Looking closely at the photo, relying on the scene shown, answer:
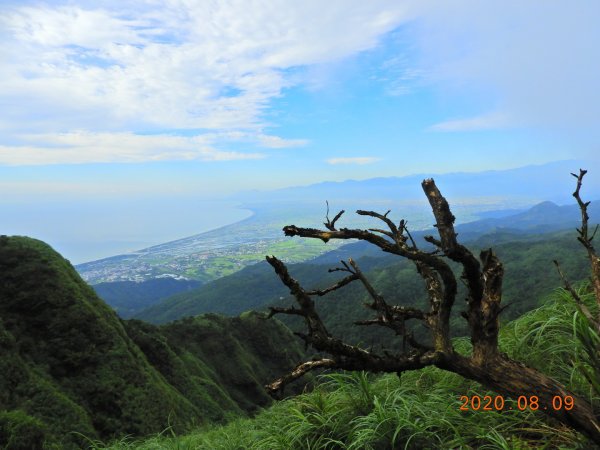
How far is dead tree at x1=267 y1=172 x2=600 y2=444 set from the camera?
339cm

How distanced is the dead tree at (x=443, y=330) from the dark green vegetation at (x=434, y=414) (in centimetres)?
50

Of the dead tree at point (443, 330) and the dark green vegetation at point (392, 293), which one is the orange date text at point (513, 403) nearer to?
the dead tree at point (443, 330)

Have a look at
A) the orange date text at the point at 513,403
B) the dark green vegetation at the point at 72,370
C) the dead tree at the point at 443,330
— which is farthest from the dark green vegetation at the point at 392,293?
the dead tree at the point at 443,330

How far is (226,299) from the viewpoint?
7490 inches

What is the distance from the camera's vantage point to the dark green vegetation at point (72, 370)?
2533 cm

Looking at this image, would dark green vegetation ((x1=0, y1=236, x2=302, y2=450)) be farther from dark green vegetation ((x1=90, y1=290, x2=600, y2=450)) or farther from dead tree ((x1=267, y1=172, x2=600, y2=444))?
dead tree ((x1=267, y1=172, x2=600, y2=444))

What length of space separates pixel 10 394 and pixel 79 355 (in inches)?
314

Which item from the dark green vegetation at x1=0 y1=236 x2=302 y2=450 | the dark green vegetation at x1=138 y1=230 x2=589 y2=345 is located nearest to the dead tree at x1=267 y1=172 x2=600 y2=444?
the dark green vegetation at x1=0 y1=236 x2=302 y2=450

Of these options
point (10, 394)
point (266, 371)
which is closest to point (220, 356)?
point (266, 371)

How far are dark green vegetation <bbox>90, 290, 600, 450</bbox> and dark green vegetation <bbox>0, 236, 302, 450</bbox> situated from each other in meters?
15.5

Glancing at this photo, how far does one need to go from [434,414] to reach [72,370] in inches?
1425

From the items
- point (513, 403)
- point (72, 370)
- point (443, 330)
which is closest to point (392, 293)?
point (72, 370)

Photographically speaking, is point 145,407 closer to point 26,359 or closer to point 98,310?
point 26,359

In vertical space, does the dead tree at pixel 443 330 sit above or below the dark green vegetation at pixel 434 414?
above
